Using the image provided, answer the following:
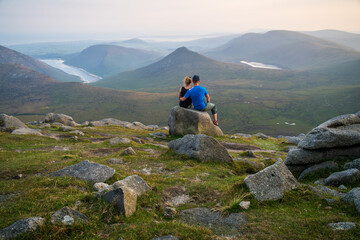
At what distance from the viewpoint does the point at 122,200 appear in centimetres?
1053

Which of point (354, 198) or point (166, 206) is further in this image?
point (166, 206)

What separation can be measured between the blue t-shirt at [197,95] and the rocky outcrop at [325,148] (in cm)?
1347

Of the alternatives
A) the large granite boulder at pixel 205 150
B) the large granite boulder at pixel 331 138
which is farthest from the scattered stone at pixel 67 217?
the large granite boulder at pixel 331 138

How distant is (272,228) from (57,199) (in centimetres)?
980

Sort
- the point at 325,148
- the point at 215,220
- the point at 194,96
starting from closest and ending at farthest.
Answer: the point at 215,220 → the point at 325,148 → the point at 194,96

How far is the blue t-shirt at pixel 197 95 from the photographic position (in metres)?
30.3

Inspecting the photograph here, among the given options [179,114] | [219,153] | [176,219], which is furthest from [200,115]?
[176,219]

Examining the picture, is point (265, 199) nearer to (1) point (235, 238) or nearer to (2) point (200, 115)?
(1) point (235, 238)

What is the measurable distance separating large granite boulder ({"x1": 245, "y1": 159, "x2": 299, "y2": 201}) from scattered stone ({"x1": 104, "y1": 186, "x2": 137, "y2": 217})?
6.06 m

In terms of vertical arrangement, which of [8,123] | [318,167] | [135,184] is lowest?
[8,123]

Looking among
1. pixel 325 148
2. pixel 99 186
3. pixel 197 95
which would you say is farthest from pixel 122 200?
pixel 197 95

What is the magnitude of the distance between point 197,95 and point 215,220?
21.8 meters

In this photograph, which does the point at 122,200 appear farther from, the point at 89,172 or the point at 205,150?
the point at 205,150

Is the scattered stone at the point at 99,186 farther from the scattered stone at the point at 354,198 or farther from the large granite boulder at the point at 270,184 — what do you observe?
the scattered stone at the point at 354,198
